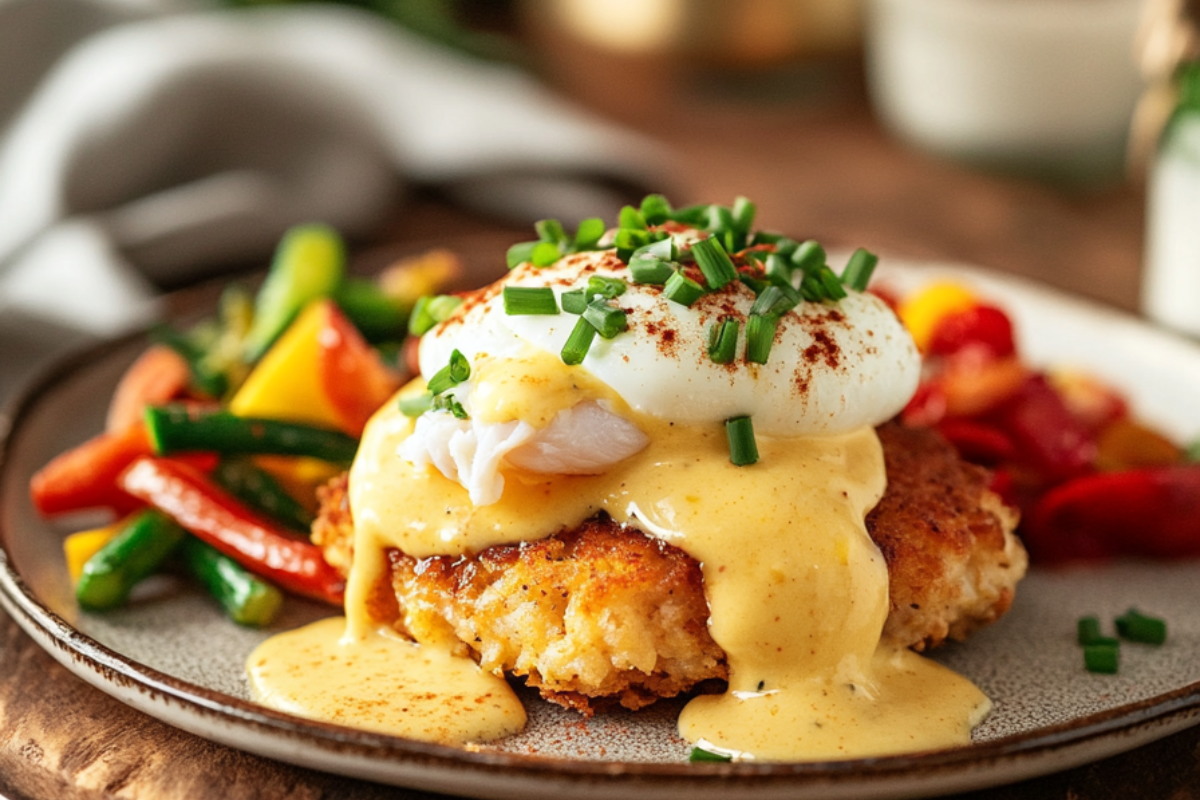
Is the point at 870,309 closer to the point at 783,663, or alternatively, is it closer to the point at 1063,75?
the point at 783,663

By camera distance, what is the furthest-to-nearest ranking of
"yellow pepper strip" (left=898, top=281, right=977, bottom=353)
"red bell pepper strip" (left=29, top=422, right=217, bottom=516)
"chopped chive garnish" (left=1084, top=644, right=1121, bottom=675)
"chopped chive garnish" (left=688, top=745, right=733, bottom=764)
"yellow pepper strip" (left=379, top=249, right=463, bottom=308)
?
"yellow pepper strip" (left=379, top=249, right=463, bottom=308)
"yellow pepper strip" (left=898, top=281, right=977, bottom=353)
"red bell pepper strip" (left=29, top=422, right=217, bottom=516)
"chopped chive garnish" (left=1084, top=644, right=1121, bottom=675)
"chopped chive garnish" (left=688, top=745, right=733, bottom=764)

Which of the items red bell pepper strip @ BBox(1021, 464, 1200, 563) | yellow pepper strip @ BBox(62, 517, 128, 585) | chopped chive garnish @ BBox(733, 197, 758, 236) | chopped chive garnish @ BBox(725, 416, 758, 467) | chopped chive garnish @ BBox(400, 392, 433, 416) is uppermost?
chopped chive garnish @ BBox(733, 197, 758, 236)

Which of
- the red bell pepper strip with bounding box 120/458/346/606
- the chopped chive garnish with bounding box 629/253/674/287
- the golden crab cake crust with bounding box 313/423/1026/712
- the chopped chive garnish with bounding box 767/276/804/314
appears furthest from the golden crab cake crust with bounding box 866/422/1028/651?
the red bell pepper strip with bounding box 120/458/346/606

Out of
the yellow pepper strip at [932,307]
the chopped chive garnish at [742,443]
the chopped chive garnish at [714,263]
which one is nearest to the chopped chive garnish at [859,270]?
the chopped chive garnish at [714,263]

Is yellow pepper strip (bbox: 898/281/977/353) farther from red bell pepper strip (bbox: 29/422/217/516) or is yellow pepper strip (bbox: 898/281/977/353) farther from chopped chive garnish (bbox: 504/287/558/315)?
red bell pepper strip (bbox: 29/422/217/516)

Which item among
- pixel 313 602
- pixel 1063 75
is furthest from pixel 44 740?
pixel 1063 75

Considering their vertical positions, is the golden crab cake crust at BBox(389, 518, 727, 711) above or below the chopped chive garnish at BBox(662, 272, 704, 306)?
below
